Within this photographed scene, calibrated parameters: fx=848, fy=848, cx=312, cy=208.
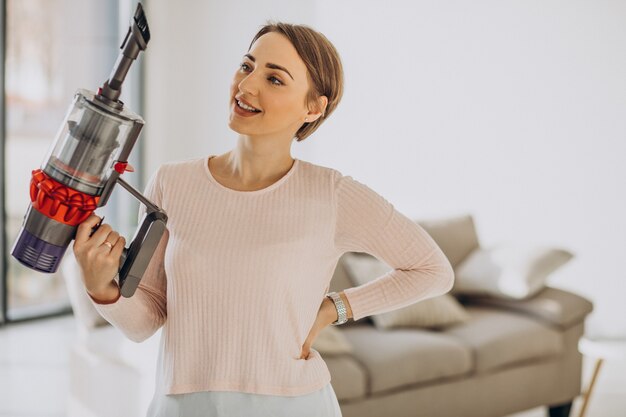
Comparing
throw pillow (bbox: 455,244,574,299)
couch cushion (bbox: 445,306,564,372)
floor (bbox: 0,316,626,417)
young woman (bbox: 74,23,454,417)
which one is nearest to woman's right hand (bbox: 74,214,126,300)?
young woman (bbox: 74,23,454,417)

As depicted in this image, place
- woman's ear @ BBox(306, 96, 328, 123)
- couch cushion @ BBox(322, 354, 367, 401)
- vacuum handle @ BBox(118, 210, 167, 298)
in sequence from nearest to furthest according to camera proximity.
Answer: vacuum handle @ BBox(118, 210, 167, 298) < woman's ear @ BBox(306, 96, 328, 123) < couch cushion @ BBox(322, 354, 367, 401)

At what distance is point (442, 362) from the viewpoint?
3252 millimetres

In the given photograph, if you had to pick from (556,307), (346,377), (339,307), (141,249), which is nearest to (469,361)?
(556,307)

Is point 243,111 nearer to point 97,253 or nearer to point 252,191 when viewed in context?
point 252,191

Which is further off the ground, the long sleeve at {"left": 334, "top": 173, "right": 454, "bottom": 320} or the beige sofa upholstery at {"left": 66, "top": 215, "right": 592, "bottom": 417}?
the long sleeve at {"left": 334, "top": 173, "right": 454, "bottom": 320}

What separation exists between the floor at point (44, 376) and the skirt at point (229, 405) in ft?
7.76

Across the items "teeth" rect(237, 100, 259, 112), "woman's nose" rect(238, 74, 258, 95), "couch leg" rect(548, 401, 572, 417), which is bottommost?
"couch leg" rect(548, 401, 572, 417)

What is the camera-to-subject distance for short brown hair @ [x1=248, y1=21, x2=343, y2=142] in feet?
4.58

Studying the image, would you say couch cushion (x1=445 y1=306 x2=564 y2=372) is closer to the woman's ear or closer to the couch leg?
the couch leg

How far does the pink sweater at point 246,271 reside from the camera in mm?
1331

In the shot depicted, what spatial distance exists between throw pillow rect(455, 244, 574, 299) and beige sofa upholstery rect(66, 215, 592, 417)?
7cm

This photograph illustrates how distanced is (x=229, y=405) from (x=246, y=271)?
209 millimetres

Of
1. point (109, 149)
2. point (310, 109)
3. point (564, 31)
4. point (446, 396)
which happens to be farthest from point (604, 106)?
point (109, 149)

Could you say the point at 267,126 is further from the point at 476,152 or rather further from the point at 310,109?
the point at 476,152
